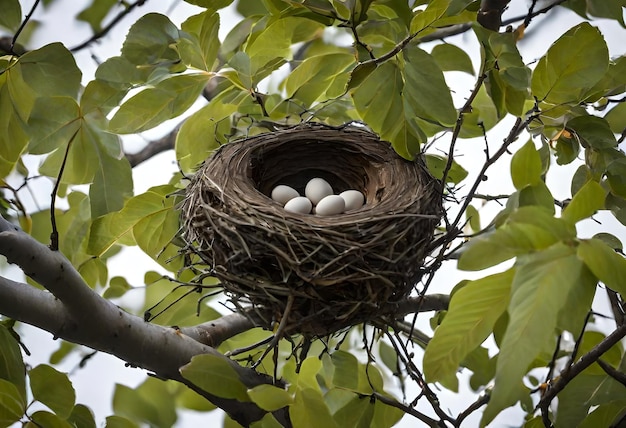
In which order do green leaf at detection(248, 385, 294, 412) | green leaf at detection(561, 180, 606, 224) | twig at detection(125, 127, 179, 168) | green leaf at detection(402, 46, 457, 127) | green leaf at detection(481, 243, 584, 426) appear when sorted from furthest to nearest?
twig at detection(125, 127, 179, 168), green leaf at detection(402, 46, 457, 127), green leaf at detection(248, 385, 294, 412), green leaf at detection(561, 180, 606, 224), green leaf at detection(481, 243, 584, 426)

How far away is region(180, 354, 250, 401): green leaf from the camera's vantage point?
800 millimetres

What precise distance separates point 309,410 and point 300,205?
391mm

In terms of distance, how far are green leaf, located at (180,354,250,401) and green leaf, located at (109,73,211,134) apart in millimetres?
398

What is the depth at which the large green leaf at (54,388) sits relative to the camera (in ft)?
3.19

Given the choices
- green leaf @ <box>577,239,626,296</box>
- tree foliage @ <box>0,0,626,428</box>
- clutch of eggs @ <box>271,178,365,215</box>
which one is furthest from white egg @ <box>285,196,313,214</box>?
green leaf @ <box>577,239,626,296</box>

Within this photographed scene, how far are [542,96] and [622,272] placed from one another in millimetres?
419

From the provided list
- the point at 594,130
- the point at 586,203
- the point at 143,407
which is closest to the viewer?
the point at 586,203

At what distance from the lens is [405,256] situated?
92cm

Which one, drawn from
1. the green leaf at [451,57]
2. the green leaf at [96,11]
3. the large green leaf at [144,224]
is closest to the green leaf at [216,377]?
the large green leaf at [144,224]

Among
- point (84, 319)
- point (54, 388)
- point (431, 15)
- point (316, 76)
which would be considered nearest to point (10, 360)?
point (54, 388)

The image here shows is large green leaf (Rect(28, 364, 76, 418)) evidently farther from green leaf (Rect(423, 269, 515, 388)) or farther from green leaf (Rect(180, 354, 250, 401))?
green leaf (Rect(423, 269, 515, 388))

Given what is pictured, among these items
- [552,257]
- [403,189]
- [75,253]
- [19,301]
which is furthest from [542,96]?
[75,253]

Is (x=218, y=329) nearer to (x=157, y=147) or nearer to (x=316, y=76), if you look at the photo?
(x=316, y=76)

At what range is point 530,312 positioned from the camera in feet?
1.66
